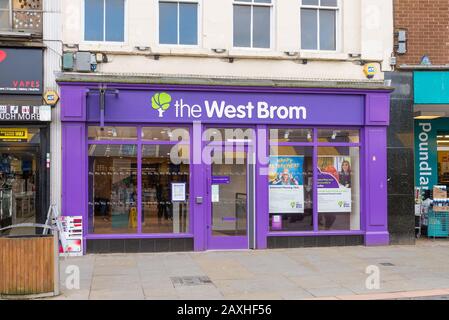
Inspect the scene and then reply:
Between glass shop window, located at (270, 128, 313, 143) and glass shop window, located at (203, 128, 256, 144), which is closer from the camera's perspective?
glass shop window, located at (203, 128, 256, 144)

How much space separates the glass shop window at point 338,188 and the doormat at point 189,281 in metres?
4.26

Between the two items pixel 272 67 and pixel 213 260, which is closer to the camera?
pixel 213 260

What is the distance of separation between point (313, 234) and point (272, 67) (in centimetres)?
383

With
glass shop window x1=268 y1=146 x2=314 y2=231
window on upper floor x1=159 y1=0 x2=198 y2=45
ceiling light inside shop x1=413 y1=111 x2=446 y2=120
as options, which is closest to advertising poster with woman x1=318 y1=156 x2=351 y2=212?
glass shop window x1=268 y1=146 x2=314 y2=231

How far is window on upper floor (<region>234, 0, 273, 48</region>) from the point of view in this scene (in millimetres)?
12211

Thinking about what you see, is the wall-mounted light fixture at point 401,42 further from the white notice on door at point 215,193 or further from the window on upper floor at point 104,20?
the window on upper floor at point 104,20

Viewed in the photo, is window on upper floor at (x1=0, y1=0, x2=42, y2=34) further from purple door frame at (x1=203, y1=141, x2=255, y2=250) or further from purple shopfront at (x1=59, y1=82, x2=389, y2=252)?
purple door frame at (x1=203, y1=141, x2=255, y2=250)

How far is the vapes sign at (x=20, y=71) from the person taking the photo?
1100 cm

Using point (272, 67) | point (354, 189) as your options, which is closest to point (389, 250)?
point (354, 189)

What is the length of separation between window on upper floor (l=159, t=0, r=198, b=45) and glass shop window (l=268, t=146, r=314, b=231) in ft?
10.2

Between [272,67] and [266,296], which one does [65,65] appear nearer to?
[272,67]

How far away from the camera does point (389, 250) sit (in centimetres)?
1180

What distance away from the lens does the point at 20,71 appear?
1103 cm

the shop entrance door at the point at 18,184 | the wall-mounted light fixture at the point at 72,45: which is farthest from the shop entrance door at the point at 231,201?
the wall-mounted light fixture at the point at 72,45
